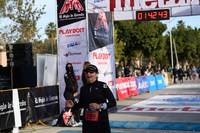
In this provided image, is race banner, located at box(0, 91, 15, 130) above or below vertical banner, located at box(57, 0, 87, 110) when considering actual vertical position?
below

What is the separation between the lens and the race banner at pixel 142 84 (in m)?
20.0

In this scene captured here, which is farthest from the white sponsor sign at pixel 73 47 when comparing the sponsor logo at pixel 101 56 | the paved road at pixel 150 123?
the paved road at pixel 150 123

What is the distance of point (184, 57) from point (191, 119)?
68485mm

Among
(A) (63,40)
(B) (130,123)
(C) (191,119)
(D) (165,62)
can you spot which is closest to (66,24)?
(A) (63,40)

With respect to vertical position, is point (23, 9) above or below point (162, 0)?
above

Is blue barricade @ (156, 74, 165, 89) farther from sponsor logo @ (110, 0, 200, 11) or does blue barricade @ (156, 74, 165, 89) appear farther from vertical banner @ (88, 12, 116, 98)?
sponsor logo @ (110, 0, 200, 11)

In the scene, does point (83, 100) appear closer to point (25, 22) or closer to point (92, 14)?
point (92, 14)

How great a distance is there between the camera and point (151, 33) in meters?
47.3

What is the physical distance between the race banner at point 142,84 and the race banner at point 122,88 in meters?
2.06

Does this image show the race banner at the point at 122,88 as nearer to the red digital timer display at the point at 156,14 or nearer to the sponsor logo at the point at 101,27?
the sponsor logo at the point at 101,27

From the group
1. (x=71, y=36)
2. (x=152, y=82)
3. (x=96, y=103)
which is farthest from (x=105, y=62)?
(x=152, y=82)

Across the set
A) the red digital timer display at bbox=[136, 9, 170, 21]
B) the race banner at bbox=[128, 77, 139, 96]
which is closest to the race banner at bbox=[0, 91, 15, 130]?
the red digital timer display at bbox=[136, 9, 170, 21]

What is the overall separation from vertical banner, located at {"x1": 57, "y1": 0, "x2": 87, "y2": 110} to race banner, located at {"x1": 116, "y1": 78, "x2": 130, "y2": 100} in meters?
6.13

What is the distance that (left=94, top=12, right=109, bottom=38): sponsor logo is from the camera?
11.5 meters
